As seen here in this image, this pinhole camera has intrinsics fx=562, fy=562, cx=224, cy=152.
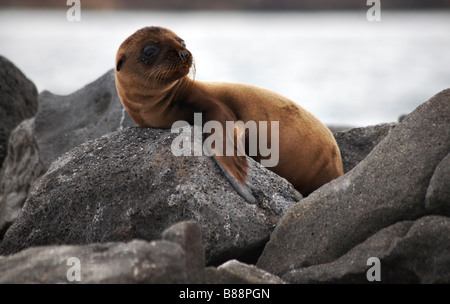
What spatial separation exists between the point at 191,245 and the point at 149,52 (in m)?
2.35

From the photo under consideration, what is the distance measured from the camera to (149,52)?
16.7 feet

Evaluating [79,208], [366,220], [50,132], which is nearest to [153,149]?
[79,208]

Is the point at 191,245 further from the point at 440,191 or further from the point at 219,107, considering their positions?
the point at 219,107

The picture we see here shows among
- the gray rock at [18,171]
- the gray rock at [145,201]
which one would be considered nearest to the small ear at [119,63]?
the gray rock at [145,201]

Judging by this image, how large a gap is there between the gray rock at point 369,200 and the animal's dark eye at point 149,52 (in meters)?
1.90

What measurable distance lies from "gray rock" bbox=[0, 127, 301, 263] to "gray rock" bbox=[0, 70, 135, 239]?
73.0 inches

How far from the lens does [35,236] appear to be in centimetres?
476

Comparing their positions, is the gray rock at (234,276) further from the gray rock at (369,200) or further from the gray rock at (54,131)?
the gray rock at (54,131)

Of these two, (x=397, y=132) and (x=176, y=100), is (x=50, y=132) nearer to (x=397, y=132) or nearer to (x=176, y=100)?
(x=176, y=100)

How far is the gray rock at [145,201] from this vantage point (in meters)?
4.45
